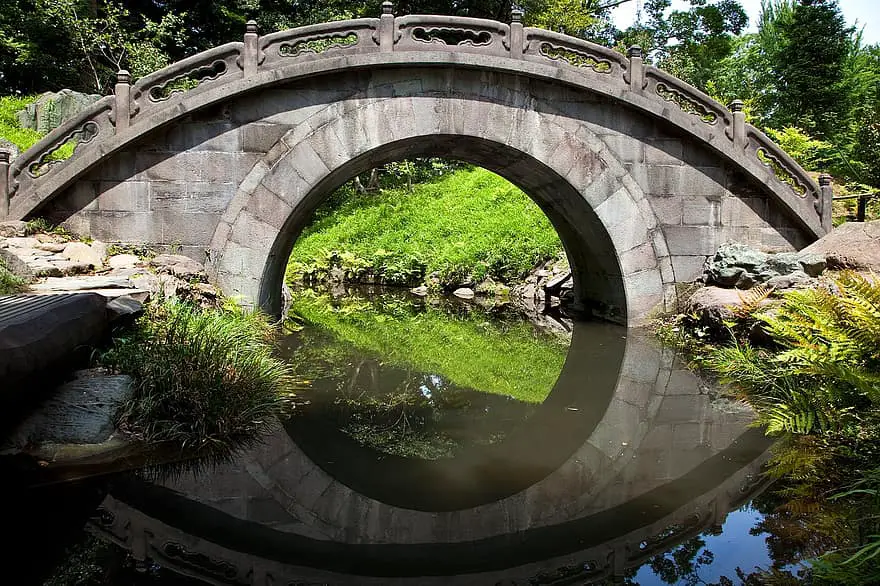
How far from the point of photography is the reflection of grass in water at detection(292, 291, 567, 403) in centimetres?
758

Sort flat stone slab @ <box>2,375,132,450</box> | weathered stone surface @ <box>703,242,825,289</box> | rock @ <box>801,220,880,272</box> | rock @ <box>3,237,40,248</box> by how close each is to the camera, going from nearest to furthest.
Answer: flat stone slab @ <box>2,375,132,450</box> < rock @ <box>3,237,40,248</box> < rock @ <box>801,220,880,272</box> < weathered stone surface @ <box>703,242,825,289</box>

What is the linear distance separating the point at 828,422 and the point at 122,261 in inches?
307

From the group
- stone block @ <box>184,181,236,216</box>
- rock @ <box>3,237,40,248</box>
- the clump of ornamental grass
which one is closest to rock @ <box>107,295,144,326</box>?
the clump of ornamental grass

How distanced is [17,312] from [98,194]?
5555mm

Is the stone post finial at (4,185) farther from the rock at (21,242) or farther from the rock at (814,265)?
the rock at (814,265)

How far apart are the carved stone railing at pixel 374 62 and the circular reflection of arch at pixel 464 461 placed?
18.4ft

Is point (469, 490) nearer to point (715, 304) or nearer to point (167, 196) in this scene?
point (715, 304)

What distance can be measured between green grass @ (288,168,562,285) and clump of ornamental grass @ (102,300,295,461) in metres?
13.3

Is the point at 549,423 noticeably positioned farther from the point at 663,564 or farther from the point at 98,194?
the point at 98,194

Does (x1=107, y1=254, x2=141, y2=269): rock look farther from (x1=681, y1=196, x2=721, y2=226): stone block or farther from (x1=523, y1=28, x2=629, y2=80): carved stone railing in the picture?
(x1=681, y1=196, x2=721, y2=226): stone block

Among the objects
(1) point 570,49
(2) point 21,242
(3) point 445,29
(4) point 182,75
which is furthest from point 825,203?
(2) point 21,242

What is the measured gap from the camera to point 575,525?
3.62 meters

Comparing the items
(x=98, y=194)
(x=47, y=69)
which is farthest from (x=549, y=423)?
(x=47, y=69)

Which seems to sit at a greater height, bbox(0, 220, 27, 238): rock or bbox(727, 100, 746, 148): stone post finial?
bbox(727, 100, 746, 148): stone post finial
